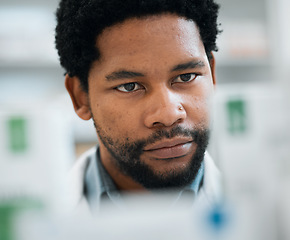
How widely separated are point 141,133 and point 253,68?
0.64 m

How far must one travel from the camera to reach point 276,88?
1.26 feet

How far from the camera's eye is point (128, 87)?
0.38 m

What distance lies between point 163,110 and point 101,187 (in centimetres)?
14

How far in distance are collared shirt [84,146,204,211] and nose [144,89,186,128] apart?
0.07m

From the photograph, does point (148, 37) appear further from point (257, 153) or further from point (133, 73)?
point (257, 153)

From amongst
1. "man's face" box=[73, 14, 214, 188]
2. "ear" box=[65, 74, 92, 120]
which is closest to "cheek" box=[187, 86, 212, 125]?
"man's face" box=[73, 14, 214, 188]

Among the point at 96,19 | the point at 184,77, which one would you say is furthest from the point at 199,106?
the point at 96,19

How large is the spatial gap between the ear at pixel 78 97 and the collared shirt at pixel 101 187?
58 millimetres

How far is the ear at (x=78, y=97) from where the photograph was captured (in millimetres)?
431

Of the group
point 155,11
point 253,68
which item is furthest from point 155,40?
point 253,68

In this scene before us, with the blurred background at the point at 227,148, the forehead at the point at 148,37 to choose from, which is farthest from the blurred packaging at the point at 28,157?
the forehead at the point at 148,37

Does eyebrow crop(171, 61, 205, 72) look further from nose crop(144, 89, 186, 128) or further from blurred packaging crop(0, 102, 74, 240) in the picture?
blurred packaging crop(0, 102, 74, 240)

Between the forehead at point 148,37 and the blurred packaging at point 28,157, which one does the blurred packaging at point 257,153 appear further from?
the blurred packaging at point 28,157

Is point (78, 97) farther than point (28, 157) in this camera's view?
Yes
